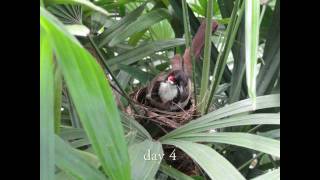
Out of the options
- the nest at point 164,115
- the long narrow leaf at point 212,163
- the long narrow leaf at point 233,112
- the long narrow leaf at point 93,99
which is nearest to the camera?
the long narrow leaf at point 93,99

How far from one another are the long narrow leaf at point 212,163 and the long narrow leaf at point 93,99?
122 millimetres

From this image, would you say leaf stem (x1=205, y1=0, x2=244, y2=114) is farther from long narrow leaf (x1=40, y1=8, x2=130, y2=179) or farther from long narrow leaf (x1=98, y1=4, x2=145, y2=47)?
long narrow leaf (x1=40, y1=8, x2=130, y2=179)

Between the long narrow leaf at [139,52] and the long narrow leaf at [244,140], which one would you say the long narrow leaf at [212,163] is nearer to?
A: the long narrow leaf at [244,140]

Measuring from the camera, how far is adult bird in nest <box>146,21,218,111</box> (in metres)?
0.78

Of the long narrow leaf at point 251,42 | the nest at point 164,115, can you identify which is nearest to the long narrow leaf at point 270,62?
the nest at point 164,115

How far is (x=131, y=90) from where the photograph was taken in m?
0.88

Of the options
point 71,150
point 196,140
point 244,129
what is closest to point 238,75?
point 244,129

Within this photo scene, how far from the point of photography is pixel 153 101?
80 centimetres

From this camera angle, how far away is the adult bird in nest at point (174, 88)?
0.78 metres

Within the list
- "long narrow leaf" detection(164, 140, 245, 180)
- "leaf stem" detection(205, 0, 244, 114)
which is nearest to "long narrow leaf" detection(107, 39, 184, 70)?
"leaf stem" detection(205, 0, 244, 114)

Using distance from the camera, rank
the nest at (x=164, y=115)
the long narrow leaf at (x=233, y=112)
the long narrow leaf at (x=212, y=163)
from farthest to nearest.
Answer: the nest at (x=164, y=115) → the long narrow leaf at (x=233, y=112) → the long narrow leaf at (x=212, y=163)

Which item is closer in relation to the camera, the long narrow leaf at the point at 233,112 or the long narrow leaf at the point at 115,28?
the long narrow leaf at the point at 233,112
